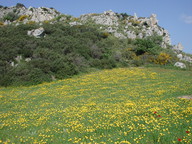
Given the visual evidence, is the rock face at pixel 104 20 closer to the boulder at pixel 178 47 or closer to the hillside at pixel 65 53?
the boulder at pixel 178 47

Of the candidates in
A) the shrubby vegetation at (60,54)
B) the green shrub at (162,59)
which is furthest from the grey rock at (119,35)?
the green shrub at (162,59)

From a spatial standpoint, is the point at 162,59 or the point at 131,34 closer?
the point at 162,59

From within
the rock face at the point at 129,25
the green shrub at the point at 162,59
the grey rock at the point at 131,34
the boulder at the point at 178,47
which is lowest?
the green shrub at the point at 162,59

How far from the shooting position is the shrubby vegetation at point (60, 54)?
106 feet

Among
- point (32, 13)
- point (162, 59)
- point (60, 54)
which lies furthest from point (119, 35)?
point (32, 13)

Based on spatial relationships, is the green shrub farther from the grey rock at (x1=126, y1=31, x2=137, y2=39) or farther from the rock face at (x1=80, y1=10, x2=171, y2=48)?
the grey rock at (x1=126, y1=31, x2=137, y2=39)

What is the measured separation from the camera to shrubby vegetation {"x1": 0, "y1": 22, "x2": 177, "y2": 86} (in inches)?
1271

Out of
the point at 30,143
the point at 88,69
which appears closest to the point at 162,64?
the point at 88,69

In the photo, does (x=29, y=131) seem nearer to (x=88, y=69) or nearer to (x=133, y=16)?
(x=88, y=69)

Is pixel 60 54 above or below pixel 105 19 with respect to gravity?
below

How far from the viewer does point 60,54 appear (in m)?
40.1

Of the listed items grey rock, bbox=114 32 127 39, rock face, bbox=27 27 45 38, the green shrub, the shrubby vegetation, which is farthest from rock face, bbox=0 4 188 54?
the green shrub

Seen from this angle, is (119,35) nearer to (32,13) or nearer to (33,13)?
(33,13)

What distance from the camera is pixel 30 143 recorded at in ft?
29.0
